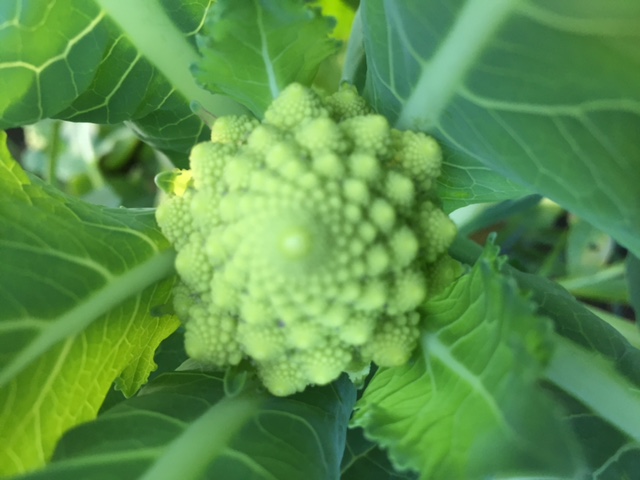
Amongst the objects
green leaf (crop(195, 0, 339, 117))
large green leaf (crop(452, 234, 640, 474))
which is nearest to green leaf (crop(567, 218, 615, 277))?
large green leaf (crop(452, 234, 640, 474))

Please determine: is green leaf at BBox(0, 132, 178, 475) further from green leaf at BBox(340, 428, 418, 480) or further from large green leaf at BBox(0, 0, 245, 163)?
green leaf at BBox(340, 428, 418, 480)

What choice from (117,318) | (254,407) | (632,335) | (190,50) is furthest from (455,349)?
(632,335)

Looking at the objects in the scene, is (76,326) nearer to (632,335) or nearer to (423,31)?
(423,31)

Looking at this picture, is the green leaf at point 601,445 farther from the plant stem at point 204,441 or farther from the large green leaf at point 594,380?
the plant stem at point 204,441

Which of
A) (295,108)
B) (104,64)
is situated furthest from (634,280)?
(104,64)

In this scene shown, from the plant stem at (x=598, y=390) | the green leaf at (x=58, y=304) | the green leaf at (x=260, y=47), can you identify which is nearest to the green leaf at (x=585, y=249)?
the plant stem at (x=598, y=390)

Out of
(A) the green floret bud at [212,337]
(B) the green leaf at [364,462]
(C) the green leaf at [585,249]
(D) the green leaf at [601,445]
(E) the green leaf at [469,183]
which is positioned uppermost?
(E) the green leaf at [469,183]
